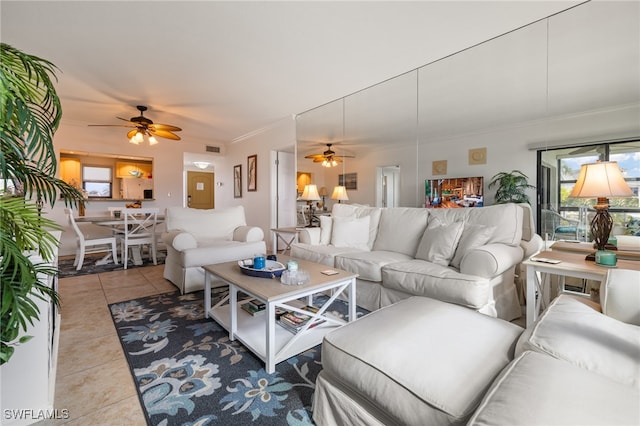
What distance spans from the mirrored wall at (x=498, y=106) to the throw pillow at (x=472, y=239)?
71 centimetres

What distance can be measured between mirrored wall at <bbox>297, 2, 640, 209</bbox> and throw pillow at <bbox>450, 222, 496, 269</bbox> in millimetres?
708

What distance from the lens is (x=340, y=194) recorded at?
414cm

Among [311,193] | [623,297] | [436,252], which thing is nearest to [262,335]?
[436,252]

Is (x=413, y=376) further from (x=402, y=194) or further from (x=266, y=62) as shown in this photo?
(x=266, y=62)

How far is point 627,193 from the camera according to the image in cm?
164

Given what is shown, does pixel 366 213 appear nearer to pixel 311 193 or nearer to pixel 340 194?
pixel 340 194

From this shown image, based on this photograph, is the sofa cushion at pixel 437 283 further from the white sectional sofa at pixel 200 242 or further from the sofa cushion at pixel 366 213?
the white sectional sofa at pixel 200 242

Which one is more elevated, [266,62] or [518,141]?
[266,62]

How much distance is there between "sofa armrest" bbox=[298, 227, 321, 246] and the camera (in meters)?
3.20

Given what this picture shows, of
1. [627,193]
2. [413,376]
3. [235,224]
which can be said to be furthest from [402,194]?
[413,376]

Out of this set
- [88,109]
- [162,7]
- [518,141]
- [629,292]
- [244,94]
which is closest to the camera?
[629,292]

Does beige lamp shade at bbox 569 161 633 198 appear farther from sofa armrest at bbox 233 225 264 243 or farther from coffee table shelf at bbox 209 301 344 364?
sofa armrest at bbox 233 225 264 243

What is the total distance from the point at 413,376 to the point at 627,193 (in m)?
1.83

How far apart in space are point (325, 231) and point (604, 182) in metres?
2.35
